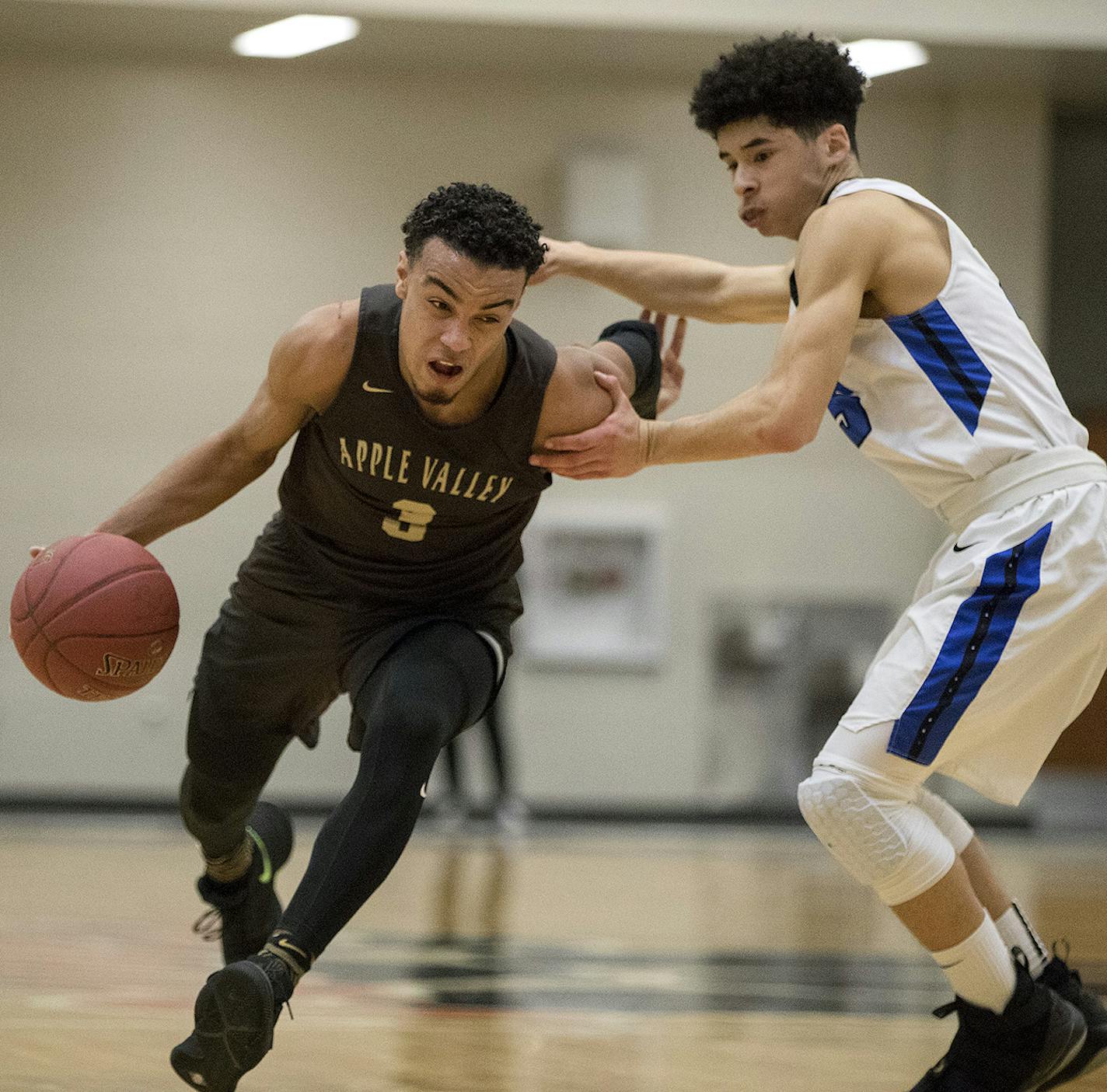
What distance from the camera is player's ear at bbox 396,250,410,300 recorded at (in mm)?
2791

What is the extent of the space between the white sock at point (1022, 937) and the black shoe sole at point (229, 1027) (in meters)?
1.42

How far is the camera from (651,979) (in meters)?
3.96

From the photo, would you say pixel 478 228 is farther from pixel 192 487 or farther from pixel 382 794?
pixel 382 794

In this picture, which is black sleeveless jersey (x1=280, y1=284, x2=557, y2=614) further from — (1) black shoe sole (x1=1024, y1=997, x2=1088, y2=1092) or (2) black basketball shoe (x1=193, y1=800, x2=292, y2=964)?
(1) black shoe sole (x1=1024, y1=997, x2=1088, y2=1092)

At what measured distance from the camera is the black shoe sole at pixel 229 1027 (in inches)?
90.6

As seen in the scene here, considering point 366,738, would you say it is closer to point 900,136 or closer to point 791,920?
point 791,920

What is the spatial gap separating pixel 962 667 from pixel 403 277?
1.22m

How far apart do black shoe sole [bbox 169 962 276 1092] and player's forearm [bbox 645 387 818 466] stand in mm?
1213

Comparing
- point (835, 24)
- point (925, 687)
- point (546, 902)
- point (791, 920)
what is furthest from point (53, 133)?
point (925, 687)

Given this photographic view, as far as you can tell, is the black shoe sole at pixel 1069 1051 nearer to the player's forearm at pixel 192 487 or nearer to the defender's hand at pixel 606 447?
the defender's hand at pixel 606 447

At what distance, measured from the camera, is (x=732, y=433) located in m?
2.91

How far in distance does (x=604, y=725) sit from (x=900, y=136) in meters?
4.09

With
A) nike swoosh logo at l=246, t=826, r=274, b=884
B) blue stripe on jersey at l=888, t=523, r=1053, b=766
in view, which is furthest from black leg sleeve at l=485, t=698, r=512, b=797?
blue stripe on jersey at l=888, t=523, r=1053, b=766

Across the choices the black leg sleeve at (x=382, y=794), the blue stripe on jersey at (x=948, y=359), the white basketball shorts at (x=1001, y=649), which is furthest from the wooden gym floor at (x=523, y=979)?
the blue stripe on jersey at (x=948, y=359)
